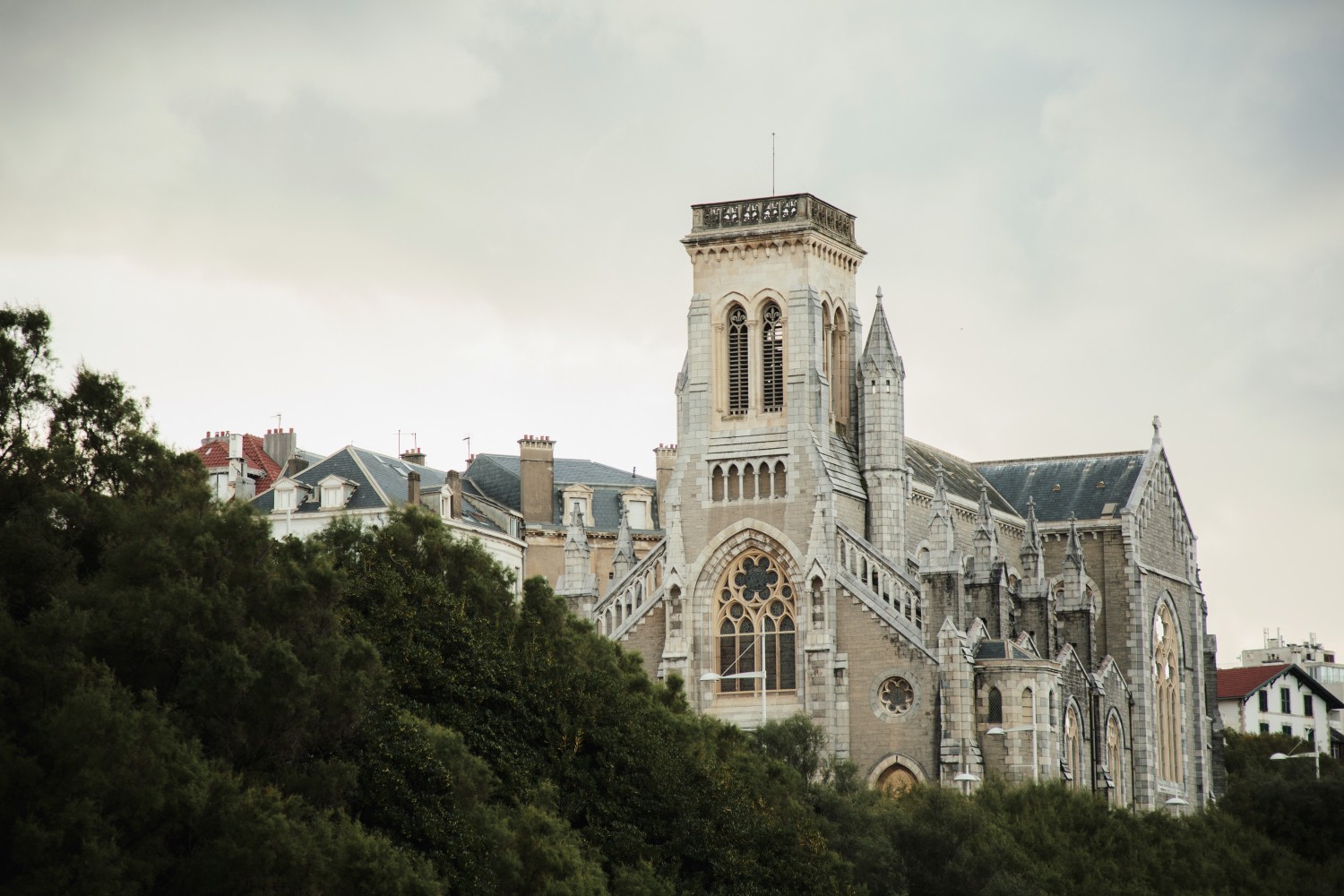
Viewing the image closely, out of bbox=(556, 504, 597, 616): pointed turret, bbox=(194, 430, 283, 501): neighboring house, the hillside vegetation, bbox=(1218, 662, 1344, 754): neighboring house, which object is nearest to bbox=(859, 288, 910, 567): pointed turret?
bbox=(556, 504, 597, 616): pointed turret

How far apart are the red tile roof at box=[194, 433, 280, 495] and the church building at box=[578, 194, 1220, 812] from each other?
18921 mm

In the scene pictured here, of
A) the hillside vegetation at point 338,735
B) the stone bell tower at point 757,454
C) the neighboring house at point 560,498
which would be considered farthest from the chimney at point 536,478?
the hillside vegetation at point 338,735

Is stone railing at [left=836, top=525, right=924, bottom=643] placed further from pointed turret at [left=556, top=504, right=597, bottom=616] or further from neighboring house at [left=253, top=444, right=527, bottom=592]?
neighboring house at [left=253, top=444, right=527, bottom=592]

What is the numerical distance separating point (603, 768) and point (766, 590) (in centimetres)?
2438

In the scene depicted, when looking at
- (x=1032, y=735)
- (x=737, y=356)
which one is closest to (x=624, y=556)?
(x=737, y=356)

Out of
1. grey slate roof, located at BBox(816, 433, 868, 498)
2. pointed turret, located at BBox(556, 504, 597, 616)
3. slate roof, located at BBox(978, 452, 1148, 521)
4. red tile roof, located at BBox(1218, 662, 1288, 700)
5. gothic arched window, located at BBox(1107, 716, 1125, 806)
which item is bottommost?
gothic arched window, located at BBox(1107, 716, 1125, 806)

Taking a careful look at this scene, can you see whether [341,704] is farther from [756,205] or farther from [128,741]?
[756,205]

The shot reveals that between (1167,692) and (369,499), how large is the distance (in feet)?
105

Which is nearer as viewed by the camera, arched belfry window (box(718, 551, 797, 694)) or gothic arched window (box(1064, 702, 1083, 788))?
gothic arched window (box(1064, 702, 1083, 788))

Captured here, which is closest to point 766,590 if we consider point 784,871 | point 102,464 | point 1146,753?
point 1146,753

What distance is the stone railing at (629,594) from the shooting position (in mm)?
71312

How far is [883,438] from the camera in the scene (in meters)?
71.4

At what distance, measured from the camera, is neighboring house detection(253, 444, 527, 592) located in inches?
3115

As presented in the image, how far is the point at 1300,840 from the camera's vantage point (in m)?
65.1
